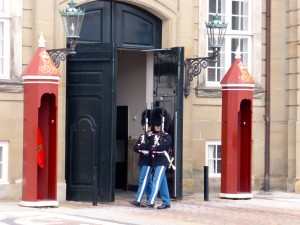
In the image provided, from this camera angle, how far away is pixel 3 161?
17.6m

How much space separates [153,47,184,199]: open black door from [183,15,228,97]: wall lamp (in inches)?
21.4

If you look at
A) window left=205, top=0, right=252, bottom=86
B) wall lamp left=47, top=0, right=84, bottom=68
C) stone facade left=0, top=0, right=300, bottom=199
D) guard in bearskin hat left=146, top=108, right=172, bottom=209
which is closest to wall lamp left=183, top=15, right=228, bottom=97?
stone facade left=0, top=0, right=300, bottom=199

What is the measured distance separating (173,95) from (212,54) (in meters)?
1.36

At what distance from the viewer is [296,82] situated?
20.5m

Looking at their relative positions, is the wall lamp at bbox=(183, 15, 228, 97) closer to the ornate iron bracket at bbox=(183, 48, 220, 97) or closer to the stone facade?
the ornate iron bracket at bbox=(183, 48, 220, 97)

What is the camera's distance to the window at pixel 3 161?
17531 mm

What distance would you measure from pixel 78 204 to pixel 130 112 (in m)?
3.95

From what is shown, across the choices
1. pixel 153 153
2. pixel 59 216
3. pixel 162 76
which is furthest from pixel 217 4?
pixel 59 216

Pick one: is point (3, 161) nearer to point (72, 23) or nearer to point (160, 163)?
point (72, 23)

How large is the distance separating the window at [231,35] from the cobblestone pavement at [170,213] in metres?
2.75

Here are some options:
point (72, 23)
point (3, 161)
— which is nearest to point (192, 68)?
point (72, 23)

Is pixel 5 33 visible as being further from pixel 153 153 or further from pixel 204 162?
pixel 204 162

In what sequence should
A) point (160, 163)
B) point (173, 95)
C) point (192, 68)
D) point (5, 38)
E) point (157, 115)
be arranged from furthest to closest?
point (192, 68) → point (173, 95) → point (5, 38) → point (157, 115) → point (160, 163)

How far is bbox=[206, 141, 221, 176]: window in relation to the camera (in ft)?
66.0
